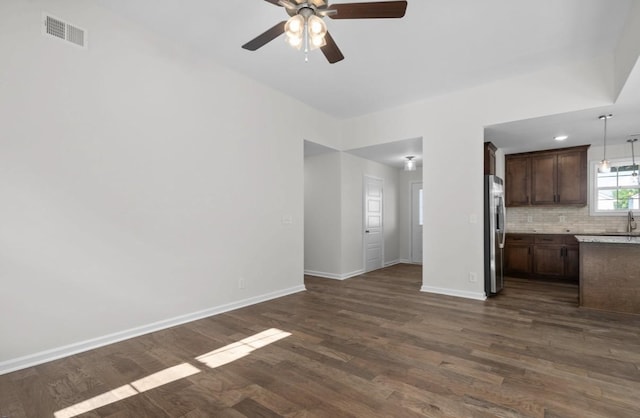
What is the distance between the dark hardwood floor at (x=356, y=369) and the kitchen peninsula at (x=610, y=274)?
0.27 m

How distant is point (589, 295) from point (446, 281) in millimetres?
1703

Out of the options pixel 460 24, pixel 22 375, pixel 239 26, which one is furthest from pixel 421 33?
pixel 22 375

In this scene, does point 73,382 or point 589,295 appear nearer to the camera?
point 73,382

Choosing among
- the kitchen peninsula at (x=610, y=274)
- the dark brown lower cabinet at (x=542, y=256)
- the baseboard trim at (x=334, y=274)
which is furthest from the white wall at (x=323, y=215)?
the kitchen peninsula at (x=610, y=274)

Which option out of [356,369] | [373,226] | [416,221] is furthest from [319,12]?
[416,221]

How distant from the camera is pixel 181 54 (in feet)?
11.3

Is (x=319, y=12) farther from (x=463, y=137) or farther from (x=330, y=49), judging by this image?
(x=463, y=137)

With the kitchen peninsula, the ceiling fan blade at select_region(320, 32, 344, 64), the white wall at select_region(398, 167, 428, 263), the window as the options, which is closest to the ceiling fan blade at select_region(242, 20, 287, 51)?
the ceiling fan blade at select_region(320, 32, 344, 64)

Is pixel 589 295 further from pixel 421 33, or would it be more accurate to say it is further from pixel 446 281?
pixel 421 33

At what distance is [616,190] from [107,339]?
318 inches

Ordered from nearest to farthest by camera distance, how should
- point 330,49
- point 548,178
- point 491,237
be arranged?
point 330,49, point 491,237, point 548,178

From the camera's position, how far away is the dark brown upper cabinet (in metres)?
5.62

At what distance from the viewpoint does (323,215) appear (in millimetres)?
6055

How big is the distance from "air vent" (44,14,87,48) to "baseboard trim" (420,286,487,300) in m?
5.16
